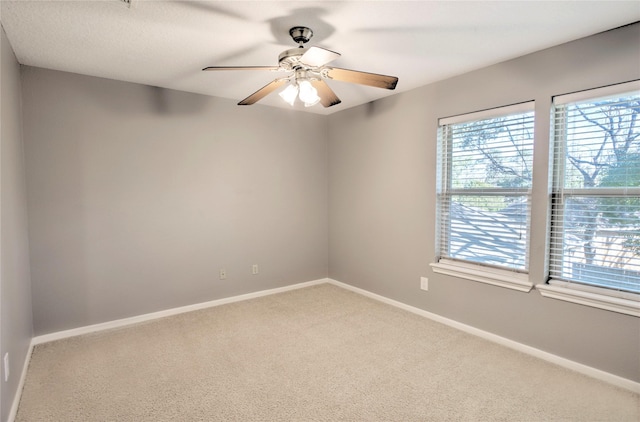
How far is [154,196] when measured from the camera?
3.38 m

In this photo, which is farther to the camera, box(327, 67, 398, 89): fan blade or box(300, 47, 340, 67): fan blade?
box(327, 67, 398, 89): fan blade

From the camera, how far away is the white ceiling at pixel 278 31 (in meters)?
1.92

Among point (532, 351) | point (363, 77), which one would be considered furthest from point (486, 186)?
point (363, 77)

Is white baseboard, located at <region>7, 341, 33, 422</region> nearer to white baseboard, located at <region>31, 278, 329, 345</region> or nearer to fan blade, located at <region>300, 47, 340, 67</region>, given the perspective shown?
white baseboard, located at <region>31, 278, 329, 345</region>

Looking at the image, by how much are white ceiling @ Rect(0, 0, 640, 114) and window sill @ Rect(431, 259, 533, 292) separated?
1.77 m

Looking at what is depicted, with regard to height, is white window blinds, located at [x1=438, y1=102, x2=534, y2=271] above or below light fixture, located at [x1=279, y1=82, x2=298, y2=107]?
below

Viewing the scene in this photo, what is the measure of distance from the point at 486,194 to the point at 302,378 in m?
2.18

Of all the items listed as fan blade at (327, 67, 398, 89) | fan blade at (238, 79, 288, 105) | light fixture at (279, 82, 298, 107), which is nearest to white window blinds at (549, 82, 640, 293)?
fan blade at (327, 67, 398, 89)

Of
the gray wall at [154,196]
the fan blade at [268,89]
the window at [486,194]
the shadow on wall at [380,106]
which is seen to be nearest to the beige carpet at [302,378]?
the gray wall at [154,196]

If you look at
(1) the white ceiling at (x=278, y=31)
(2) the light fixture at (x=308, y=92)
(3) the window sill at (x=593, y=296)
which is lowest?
(3) the window sill at (x=593, y=296)

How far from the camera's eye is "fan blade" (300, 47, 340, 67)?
5.65 feet

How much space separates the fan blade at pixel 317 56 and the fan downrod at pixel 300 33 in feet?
1.39

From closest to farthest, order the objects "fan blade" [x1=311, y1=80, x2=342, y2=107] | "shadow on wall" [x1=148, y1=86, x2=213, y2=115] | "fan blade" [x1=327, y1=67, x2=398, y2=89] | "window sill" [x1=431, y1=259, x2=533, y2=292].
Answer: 1. "fan blade" [x1=327, y1=67, x2=398, y2=89]
2. "fan blade" [x1=311, y1=80, x2=342, y2=107]
3. "window sill" [x1=431, y1=259, x2=533, y2=292]
4. "shadow on wall" [x1=148, y1=86, x2=213, y2=115]

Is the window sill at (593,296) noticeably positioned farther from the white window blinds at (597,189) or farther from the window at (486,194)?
the window at (486,194)
